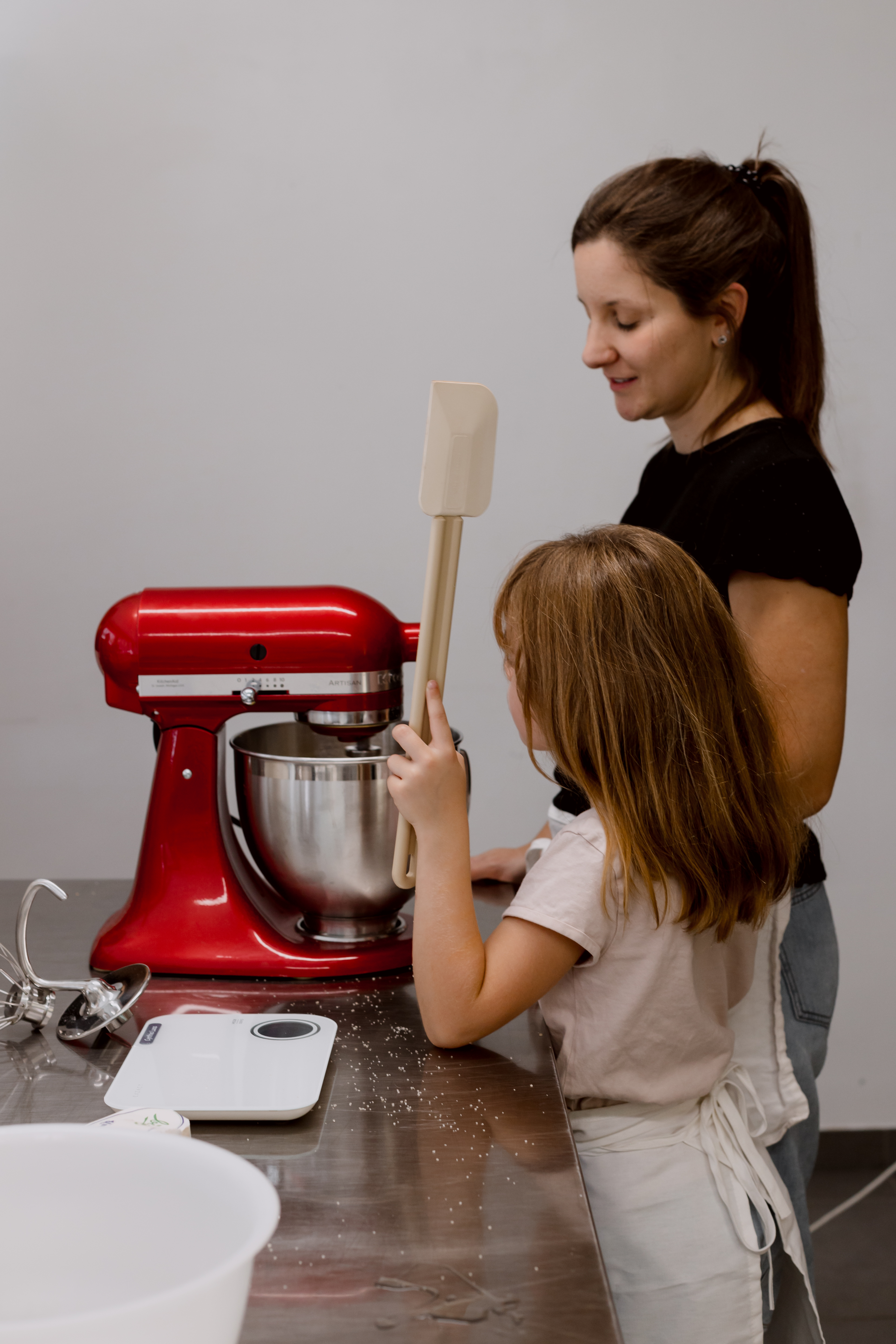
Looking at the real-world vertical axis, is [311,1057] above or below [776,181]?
below

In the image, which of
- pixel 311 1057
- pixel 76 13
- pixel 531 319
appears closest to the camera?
pixel 311 1057

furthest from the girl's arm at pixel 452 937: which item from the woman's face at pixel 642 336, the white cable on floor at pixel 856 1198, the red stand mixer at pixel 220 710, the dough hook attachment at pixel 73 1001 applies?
the white cable on floor at pixel 856 1198

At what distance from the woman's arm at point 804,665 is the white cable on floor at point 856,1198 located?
4.25 ft

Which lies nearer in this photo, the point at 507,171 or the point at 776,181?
the point at 776,181

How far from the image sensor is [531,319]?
1.91m

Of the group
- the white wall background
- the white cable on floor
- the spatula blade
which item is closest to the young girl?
the spatula blade

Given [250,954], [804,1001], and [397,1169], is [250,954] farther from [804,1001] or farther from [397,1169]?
[804,1001]

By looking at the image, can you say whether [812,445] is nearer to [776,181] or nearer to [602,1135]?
[776,181]

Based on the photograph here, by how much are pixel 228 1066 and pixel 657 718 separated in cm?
39

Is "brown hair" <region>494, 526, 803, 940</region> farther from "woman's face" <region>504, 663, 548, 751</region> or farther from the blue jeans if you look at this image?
the blue jeans

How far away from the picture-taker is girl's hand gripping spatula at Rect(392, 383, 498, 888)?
0.78m

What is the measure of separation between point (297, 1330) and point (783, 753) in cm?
59

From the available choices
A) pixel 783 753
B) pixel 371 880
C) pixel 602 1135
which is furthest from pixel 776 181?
pixel 602 1135

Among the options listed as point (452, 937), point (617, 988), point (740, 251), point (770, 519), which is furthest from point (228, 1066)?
point (740, 251)
